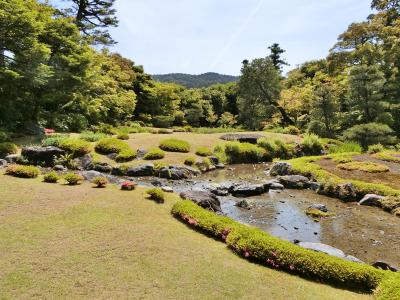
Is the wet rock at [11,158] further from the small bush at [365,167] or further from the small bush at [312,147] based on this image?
the small bush at [312,147]

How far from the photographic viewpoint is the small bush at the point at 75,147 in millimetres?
19812

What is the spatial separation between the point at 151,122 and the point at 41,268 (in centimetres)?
3975

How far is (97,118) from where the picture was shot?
30.9m

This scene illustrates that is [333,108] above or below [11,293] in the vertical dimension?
above

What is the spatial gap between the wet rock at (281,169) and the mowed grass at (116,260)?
1226 centimetres

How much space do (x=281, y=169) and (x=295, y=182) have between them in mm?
2840

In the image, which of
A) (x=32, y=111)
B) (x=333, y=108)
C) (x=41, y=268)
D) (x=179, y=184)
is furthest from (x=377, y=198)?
(x=32, y=111)

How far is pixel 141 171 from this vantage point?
19203mm

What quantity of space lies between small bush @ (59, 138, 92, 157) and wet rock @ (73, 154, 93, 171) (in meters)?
0.46

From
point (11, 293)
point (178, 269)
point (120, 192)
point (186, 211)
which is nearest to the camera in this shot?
point (11, 293)

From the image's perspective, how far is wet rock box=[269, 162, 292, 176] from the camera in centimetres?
2166

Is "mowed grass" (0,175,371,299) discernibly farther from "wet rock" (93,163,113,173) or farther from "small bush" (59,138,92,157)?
"small bush" (59,138,92,157)

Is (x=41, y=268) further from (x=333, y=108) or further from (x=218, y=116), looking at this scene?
(x=218, y=116)

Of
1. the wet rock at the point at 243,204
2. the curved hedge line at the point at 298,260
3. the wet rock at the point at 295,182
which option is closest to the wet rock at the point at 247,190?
the wet rock at the point at 243,204
